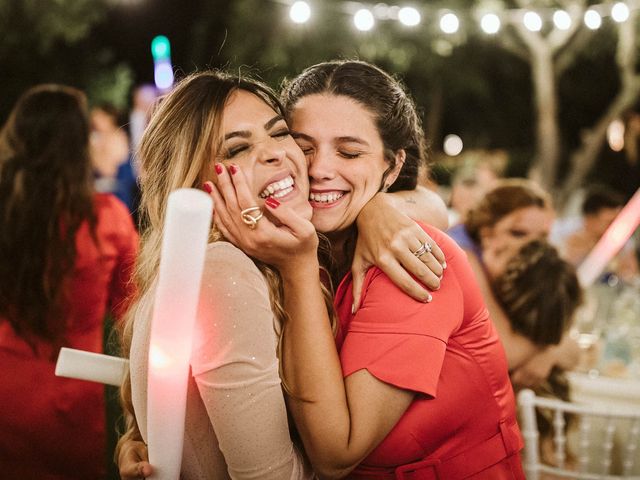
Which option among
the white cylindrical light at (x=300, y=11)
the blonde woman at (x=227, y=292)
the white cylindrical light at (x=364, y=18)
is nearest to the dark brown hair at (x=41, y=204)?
the blonde woman at (x=227, y=292)

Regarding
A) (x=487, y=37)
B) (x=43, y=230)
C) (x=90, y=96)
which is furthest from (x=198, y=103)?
(x=90, y=96)

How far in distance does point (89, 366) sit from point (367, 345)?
0.62 metres

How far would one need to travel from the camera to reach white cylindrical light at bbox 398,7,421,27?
6.91 meters

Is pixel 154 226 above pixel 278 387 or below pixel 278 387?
above

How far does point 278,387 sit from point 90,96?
436 inches

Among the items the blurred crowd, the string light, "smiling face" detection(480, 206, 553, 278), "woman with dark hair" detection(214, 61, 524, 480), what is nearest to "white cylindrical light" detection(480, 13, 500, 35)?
the string light

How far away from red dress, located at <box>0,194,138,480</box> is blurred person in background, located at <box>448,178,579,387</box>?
1507mm

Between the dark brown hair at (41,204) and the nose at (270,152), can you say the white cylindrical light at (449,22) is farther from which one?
the nose at (270,152)

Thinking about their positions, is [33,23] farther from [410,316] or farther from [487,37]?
[410,316]

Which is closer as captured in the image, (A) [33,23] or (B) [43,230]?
(B) [43,230]

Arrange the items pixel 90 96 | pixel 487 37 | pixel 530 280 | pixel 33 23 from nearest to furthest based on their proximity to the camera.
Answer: pixel 530 280, pixel 33 23, pixel 487 37, pixel 90 96

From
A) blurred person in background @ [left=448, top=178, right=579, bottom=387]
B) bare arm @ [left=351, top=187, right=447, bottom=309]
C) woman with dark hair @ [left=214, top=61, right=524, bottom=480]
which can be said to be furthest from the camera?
blurred person in background @ [left=448, top=178, right=579, bottom=387]

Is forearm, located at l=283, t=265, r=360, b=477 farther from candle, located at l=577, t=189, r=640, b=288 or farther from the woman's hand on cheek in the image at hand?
candle, located at l=577, t=189, r=640, b=288

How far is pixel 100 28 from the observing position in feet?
44.8
